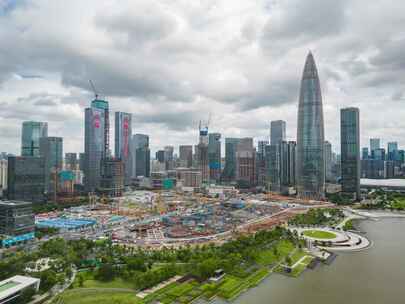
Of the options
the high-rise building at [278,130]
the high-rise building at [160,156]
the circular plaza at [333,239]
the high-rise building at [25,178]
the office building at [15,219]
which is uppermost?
the high-rise building at [278,130]

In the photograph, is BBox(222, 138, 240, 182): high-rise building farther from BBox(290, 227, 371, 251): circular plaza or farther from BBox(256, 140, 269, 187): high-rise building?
BBox(290, 227, 371, 251): circular plaza

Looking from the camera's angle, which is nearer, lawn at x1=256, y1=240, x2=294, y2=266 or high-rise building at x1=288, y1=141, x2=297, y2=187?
lawn at x1=256, y1=240, x2=294, y2=266

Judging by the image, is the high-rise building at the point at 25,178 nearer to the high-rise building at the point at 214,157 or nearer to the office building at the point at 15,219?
the office building at the point at 15,219

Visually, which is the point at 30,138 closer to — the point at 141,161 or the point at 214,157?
the point at 141,161

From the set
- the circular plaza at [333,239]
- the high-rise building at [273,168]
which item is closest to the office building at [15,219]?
the circular plaza at [333,239]

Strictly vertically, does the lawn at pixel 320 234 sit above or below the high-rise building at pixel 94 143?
below

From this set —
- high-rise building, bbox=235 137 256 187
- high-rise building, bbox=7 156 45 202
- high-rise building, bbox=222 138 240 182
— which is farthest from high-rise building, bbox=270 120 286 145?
high-rise building, bbox=7 156 45 202

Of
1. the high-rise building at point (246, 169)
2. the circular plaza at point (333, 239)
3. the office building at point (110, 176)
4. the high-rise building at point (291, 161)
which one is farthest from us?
the high-rise building at point (246, 169)
